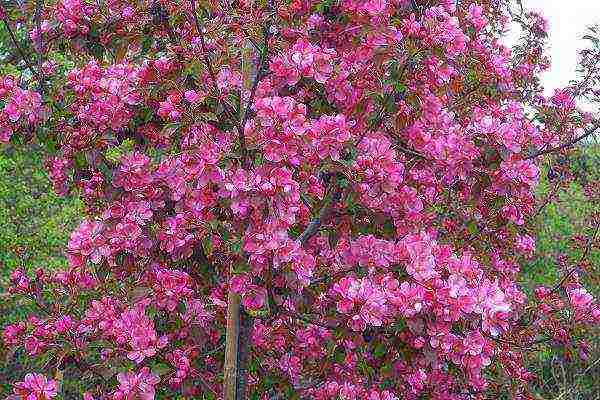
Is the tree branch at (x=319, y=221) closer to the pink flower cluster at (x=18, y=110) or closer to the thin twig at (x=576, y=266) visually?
the pink flower cluster at (x=18, y=110)

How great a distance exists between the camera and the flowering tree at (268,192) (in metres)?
2.00

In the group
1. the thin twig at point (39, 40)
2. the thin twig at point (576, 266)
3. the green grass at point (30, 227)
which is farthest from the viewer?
the green grass at point (30, 227)

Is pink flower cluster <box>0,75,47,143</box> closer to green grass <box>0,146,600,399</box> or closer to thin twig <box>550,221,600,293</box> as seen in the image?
thin twig <box>550,221,600,293</box>

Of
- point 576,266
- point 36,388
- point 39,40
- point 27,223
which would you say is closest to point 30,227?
point 27,223

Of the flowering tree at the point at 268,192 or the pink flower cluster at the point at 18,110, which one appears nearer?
the flowering tree at the point at 268,192

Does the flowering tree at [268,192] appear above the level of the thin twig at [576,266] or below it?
above

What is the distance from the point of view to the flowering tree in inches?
78.9

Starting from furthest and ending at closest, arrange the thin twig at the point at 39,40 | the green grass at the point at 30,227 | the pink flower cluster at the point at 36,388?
the green grass at the point at 30,227, the thin twig at the point at 39,40, the pink flower cluster at the point at 36,388

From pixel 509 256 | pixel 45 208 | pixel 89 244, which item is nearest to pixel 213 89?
pixel 89 244

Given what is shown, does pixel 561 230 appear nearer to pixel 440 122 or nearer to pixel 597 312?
pixel 597 312

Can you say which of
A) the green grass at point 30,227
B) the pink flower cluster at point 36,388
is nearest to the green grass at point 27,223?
the green grass at point 30,227

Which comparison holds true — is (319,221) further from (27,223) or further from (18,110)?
(27,223)

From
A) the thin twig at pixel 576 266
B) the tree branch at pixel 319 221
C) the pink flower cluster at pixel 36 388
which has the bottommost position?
the thin twig at pixel 576 266

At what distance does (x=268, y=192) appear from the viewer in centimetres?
192
